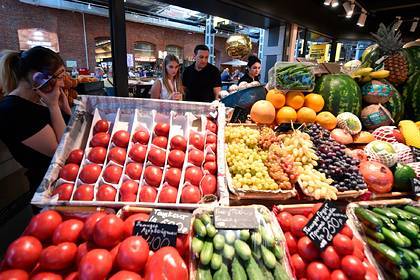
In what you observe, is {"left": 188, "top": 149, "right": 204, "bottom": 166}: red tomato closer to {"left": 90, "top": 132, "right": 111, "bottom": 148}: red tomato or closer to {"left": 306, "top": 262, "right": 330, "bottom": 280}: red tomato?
{"left": 90, "top": 132, "right": 111, "bottom": 148}: red tomato

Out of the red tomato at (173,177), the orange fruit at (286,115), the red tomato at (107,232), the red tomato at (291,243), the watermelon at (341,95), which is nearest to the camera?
the red tomato at (107,232)

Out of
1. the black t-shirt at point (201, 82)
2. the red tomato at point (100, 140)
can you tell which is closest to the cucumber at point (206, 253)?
the red tomato at point (100, 140)

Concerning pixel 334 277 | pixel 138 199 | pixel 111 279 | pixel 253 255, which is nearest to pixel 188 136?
pixel 138 199

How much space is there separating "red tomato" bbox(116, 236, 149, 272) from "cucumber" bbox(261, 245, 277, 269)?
19.6 inches

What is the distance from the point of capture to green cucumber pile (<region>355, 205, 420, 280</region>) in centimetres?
111

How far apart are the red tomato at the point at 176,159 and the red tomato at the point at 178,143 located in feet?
0.23

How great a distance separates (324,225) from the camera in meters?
1.12

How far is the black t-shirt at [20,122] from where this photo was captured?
1.38 m

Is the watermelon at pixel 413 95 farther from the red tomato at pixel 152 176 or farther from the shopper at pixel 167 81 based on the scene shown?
the red tomato at pixel 152 176

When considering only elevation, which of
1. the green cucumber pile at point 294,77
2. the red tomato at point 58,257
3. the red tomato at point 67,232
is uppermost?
the green cucumber pile at point 294,77

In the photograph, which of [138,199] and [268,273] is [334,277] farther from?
[138,199]

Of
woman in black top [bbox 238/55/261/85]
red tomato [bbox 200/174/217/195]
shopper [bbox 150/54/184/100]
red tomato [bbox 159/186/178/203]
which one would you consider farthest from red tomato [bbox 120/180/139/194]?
woman in black top [bbox 238/55/261/85]

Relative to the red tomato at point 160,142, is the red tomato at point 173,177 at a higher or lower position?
lower

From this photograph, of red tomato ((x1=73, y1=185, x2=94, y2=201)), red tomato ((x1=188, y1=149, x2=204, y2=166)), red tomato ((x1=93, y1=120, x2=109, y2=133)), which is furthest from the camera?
red tomato ((x1=93, y1=120, x2=109, y2=133))
